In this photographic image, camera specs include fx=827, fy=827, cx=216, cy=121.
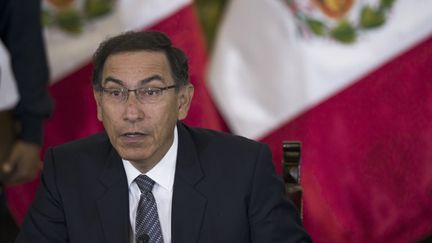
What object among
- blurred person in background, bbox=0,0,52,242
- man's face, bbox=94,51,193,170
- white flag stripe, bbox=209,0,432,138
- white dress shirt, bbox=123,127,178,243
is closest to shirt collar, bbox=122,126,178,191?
white dress shirt, bbox=123,127,178,243

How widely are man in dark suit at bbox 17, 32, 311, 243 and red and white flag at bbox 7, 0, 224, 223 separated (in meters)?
1.26

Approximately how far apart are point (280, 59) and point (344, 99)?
11.6 inches

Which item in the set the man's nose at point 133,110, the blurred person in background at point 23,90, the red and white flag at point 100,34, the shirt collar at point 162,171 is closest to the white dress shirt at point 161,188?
the shirt collar at point 162,171

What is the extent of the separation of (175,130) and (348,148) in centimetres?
124

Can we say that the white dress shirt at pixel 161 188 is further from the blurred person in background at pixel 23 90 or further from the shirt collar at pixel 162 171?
the blurred person in background at pixel 23 90

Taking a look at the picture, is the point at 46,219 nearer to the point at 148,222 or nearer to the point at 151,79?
the point at 148,222

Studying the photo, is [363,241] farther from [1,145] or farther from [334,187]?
[1,145]

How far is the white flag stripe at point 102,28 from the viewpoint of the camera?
11.2 feet

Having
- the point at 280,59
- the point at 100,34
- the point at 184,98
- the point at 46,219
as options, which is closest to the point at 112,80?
the point at 184,98

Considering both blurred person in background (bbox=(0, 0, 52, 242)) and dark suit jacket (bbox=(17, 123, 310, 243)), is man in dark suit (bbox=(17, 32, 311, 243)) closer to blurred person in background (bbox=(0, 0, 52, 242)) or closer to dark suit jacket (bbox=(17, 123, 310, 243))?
dark suit jacket (bbox=(17, 123, 310, 243))

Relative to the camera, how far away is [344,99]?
3.20 meters

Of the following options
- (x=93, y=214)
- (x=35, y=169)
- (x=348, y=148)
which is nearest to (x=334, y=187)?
(x=348, y=148)

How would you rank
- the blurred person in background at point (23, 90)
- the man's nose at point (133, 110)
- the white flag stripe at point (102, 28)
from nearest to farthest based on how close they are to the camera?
the man's nose at point (133, 110) → the blurred person in background at point (23, 90) → the white flag stripe at point (102, 28)

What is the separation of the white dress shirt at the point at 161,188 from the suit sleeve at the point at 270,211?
21 cm
